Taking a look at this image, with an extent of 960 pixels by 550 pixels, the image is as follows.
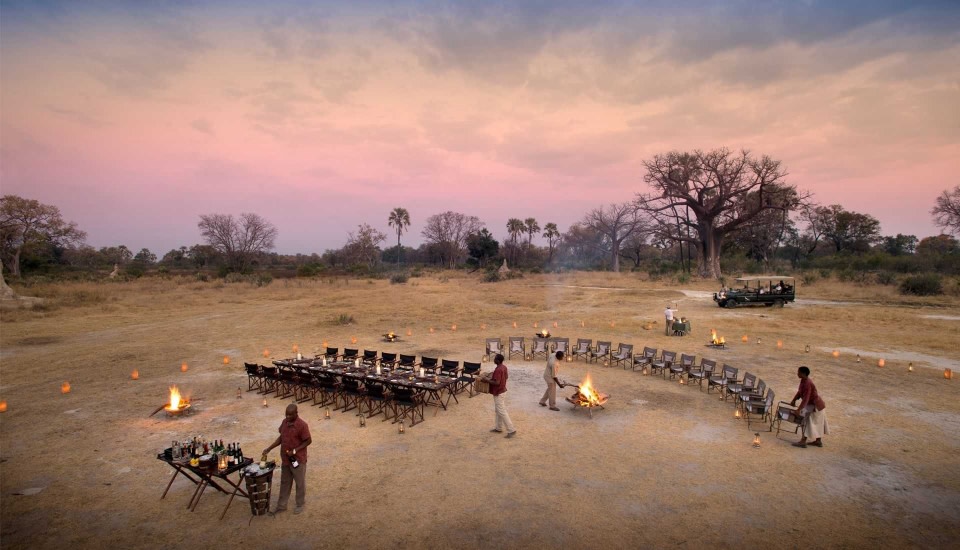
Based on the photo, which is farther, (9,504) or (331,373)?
(331,373)

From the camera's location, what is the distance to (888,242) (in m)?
79.2

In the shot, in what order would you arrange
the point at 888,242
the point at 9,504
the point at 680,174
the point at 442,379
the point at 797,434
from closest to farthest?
the point at 9,504, the point at 797,434, the point at 442,379, the point at 680,174, the point at 888,242

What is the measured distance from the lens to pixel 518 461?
9.16 metres

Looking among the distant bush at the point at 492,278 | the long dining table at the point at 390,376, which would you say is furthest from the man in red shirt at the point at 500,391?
the distant bush at the point at 492,278

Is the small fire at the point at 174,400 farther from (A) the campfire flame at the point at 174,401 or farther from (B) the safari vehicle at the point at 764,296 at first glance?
(B) the safari vehicle at the point at 764,296

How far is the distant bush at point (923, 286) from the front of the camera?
117 ft

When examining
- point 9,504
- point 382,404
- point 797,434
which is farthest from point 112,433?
point 797,434

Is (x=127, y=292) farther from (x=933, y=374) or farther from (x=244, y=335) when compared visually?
(x=933, y=374)

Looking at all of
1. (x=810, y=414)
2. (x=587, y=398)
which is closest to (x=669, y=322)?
(x=587, y=398)

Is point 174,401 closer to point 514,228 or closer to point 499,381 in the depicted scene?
point 499,381

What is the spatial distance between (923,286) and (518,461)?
44178 millimetres

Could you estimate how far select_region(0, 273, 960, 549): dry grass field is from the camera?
683cm

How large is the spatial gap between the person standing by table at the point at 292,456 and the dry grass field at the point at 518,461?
0.29 meters

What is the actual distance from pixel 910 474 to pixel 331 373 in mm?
13397
